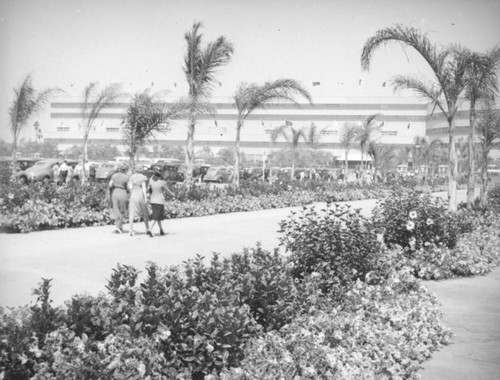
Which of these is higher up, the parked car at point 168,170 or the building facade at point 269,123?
the building facade at point 269,123

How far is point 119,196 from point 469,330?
7.63m

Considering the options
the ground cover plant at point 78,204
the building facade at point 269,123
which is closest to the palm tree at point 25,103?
the ground cover plant at point 78,204

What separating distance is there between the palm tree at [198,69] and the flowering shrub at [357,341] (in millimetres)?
12793

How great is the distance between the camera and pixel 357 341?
13.5 feet

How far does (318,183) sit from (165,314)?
2365 cm

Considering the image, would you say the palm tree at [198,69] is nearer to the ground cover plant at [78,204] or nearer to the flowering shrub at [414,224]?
the ground cover plant at [78,204]

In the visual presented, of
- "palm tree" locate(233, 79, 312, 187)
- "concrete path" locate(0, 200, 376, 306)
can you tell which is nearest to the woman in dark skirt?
"concrete path" locate(0, 200, 376, 306)

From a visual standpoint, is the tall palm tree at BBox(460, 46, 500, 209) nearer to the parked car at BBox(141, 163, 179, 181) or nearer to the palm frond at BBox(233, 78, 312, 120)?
the palm frond at BBox(233, 78, 312, 120)

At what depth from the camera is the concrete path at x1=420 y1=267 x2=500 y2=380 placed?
4195mm

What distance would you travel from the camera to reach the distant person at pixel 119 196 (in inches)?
428

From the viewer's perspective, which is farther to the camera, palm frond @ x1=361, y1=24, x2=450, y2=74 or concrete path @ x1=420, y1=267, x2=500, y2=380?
palm frond @ x1=361, y1=24, x2=450, y2=74

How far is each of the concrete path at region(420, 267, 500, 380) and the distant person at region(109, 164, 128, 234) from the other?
20.8 feet

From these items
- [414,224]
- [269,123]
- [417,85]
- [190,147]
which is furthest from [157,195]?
[269,123]

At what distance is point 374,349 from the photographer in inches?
159
